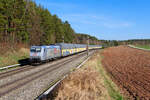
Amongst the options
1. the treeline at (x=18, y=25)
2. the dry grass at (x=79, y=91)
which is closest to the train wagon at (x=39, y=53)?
the treeline at (x=18, y=25)

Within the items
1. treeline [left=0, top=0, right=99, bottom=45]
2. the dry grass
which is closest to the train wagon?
treeline [left=0, top=0, right=99, bottom=45]

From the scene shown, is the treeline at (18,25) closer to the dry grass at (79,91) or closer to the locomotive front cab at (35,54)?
the locomotive front cab at (35,54)

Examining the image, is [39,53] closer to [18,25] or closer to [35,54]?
[35,54]

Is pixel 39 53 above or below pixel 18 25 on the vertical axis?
below

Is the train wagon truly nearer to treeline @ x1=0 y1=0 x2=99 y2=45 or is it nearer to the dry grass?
treeline @ x1=0 y1=0 x2=99 y2=45

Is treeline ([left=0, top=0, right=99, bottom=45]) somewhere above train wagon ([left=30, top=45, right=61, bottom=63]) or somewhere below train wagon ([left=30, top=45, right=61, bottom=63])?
above

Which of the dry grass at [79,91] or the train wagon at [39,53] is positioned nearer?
the dry grass at [79,91]

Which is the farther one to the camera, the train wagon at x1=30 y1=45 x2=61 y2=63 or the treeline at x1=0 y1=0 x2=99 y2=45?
the treeline at x1=0 y1=0 x2=99 y2=45

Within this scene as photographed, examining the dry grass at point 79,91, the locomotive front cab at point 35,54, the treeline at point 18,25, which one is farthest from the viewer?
the treeline at point 18,25

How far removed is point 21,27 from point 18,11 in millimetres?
3927

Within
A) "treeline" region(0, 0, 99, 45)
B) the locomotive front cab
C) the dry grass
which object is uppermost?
"treeline" region(0, 0, 99, 45)

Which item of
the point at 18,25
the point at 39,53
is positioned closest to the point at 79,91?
the point at 39,53

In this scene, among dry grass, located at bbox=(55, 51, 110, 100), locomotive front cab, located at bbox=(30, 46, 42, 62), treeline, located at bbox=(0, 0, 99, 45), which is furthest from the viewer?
treeline, located at bbox=(0, 0, 99, 45)

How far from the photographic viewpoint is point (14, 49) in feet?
89.1
